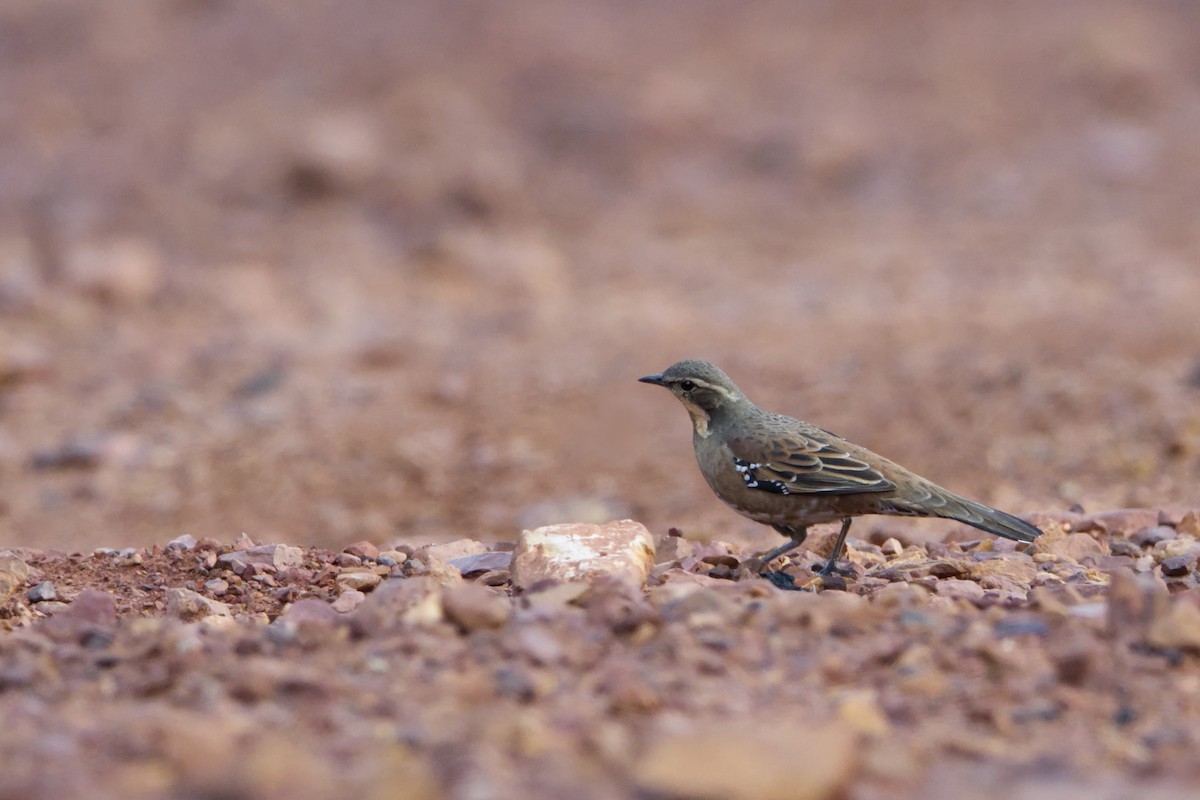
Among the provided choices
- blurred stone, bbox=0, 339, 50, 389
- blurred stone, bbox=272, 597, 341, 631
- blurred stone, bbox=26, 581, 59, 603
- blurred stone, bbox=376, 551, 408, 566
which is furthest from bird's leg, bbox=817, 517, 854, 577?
blurred stone, bbox=0, 339, 50, 389

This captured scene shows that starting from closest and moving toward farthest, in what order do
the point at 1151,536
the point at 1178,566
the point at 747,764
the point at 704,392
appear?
the point at 747,764, the point at 1178,566, the point at 1151,536, the point at 704,392

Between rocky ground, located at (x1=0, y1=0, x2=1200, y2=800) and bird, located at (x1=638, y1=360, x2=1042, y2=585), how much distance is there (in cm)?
24

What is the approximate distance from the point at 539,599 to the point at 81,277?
42.9 ft

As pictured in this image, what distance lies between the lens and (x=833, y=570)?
6.55 meters

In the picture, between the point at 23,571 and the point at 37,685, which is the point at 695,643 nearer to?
the point at 37,685

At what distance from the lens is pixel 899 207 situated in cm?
1959

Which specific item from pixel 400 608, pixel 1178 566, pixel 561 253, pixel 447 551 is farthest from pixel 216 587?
pixel 561 253

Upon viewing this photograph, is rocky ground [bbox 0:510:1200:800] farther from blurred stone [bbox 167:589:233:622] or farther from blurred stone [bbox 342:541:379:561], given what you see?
blurred stone [bbox 342:541:379:561]

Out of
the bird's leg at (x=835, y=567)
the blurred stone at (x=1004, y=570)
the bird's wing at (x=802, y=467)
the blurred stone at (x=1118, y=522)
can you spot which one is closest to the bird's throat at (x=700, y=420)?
the bird's wing at (x=802, y=467)

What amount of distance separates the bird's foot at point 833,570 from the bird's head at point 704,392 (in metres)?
1.18

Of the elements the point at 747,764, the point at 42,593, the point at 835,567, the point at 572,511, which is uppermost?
the point at 572,511

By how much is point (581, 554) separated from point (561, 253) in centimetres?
1274

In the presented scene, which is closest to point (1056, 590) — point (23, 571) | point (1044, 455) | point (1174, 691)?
point (1174, 691)

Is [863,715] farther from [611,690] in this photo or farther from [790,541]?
[790,541]
